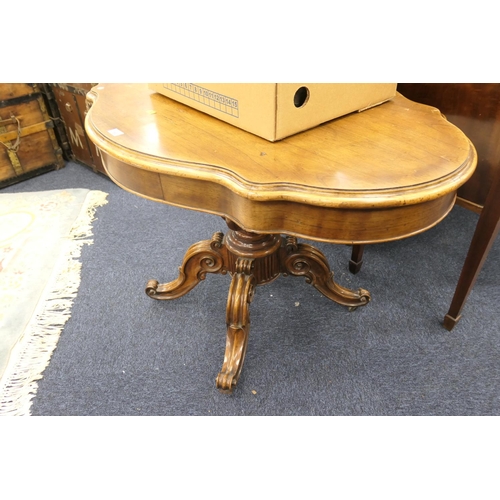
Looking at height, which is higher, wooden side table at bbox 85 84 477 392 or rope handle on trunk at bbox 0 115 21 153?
wooden side table at bbox 85 84 477 392

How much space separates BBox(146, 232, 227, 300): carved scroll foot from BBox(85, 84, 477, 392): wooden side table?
39 centimetres

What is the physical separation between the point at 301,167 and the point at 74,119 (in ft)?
5.37

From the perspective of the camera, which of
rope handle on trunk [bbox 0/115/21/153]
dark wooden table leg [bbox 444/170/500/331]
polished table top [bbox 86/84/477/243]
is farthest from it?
rope handle on trunk [bbox 0/115/21/153]

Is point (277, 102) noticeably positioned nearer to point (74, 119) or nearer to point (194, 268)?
point (194, 268)

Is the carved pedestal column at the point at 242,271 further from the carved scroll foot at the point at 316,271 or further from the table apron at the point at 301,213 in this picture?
the table apron at the point at 301,213

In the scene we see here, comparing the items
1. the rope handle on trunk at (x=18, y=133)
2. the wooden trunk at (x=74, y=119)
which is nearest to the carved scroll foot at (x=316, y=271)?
the wooden trunk at (x=74, y=119)

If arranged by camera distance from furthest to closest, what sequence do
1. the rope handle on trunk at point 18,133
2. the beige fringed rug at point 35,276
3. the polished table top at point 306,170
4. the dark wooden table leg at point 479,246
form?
the rope handle on trunk at point 18,133
the beige fringed rug at point 35,276
the dark wooden table leg at point 479,246
the polished table top at point 306,170

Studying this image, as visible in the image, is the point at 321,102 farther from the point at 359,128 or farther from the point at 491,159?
the point at 491,159

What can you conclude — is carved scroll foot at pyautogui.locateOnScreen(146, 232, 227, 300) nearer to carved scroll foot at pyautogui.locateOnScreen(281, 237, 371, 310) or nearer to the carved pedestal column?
the carved pedestal column

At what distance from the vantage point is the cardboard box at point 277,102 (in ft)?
2.27

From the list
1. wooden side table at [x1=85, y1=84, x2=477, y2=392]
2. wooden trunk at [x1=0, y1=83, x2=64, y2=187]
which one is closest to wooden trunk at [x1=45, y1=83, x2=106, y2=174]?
wooden trunk at [x1=0, y1=83, x2=64, y2=187]

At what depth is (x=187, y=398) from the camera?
1058mm

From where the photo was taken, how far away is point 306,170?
0.66 m

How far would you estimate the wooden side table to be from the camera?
0.63m
